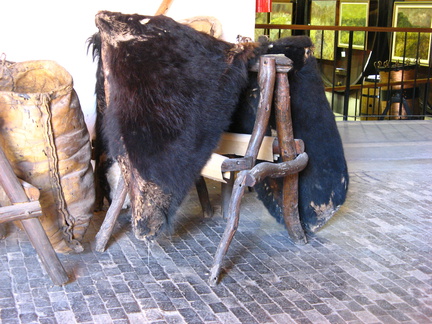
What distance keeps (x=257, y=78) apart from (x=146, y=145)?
0.81m

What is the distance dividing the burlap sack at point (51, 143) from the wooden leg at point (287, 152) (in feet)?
3.75

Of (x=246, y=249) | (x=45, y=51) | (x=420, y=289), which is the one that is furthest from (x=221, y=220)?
(x=45, y=51)

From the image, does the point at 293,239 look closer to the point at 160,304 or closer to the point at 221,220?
the point at 221,220

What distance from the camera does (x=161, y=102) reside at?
3039 millimetres

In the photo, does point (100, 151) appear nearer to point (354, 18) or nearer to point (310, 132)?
point (310, 132)

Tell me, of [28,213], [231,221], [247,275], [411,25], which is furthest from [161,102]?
[411,25]

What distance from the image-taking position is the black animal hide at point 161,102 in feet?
9.97

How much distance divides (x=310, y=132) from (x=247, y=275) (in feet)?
3.10

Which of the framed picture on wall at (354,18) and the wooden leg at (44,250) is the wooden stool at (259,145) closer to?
the wooden leg at (44,250)

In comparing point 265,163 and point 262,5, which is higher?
point 262,5

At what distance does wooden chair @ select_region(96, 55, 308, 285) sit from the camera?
3.24m

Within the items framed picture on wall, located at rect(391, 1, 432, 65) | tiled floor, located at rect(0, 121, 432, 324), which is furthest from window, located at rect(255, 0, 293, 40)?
tiled floor, located at rect(0, 121, 432, 324)

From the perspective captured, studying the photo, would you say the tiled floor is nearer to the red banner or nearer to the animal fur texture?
the animal fur texture

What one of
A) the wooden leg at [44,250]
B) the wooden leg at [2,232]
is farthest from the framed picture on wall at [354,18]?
the wooden leg at [44,250]
